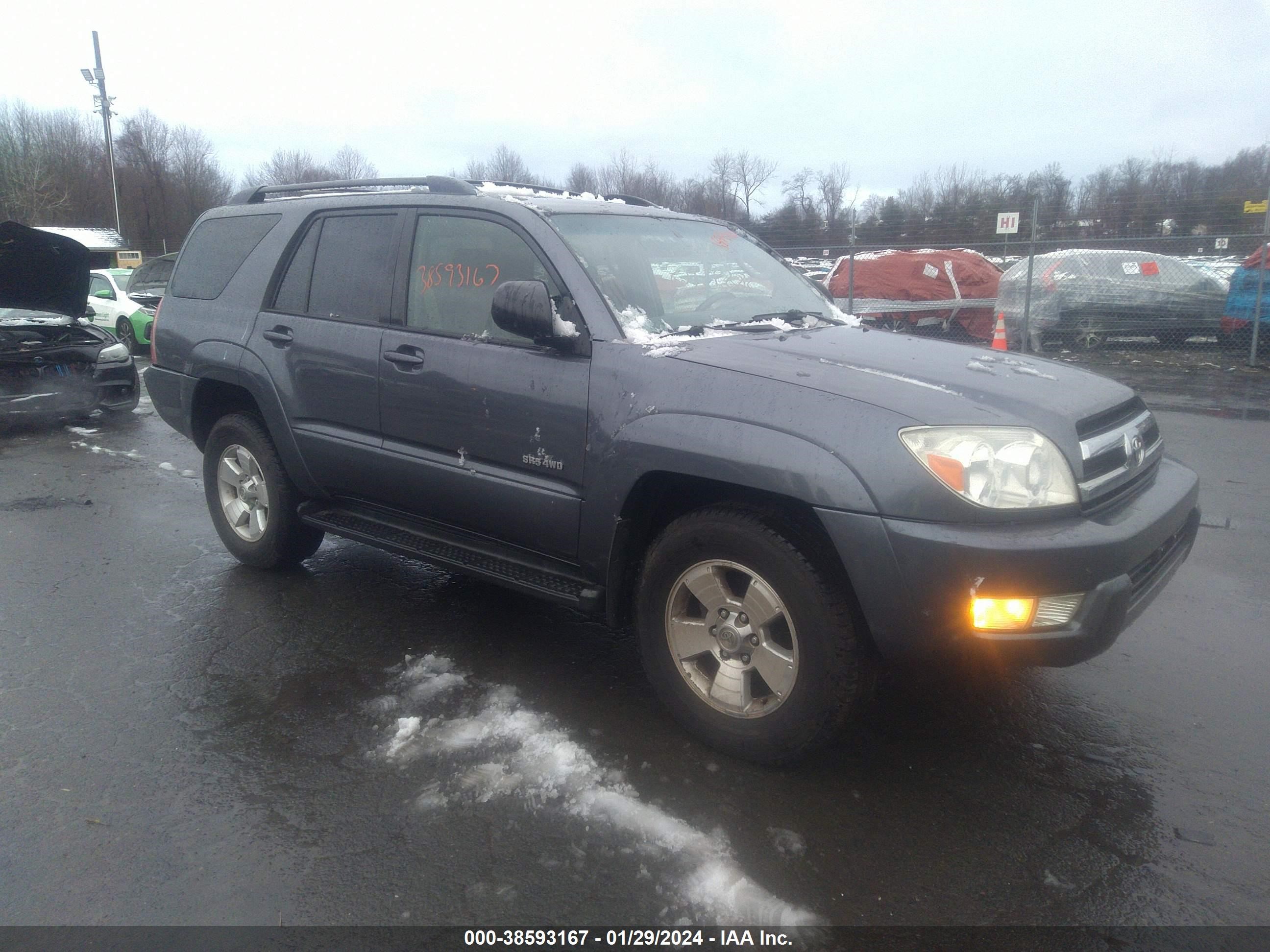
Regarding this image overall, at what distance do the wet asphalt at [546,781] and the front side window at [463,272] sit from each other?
4.67ft

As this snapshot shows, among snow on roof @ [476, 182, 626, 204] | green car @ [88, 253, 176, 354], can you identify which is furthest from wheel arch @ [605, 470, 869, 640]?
green car @ [88, 253, 176, 354]

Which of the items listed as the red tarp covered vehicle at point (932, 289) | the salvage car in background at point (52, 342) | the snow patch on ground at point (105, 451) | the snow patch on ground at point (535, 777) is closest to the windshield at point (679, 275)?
the snow patch on ground at point (535, 777)

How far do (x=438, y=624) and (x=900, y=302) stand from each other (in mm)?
11991

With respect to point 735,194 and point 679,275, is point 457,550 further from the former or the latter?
point 735,194

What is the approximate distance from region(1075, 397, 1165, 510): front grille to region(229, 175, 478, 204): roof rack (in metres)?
2.64

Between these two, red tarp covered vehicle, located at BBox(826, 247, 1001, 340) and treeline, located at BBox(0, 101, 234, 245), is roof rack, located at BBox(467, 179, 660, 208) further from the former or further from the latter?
treeline, located at BBox(0, 101, 234, 245)

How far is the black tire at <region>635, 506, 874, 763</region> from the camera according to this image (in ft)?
9.23

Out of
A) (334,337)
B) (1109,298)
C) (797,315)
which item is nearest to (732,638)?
(797,315)

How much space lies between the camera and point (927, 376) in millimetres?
3131

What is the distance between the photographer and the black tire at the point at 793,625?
9.23ft

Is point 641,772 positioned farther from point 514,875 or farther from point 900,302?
point 900,302

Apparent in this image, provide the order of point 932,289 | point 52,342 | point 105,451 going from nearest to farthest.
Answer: point 105,451 < point 52,342 < point 932,289

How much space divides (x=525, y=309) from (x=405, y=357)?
87 cm

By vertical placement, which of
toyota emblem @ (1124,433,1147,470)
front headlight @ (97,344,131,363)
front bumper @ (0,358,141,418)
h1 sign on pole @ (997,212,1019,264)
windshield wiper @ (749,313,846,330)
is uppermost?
h1 sign on pole @ (997,212,1019,264)
